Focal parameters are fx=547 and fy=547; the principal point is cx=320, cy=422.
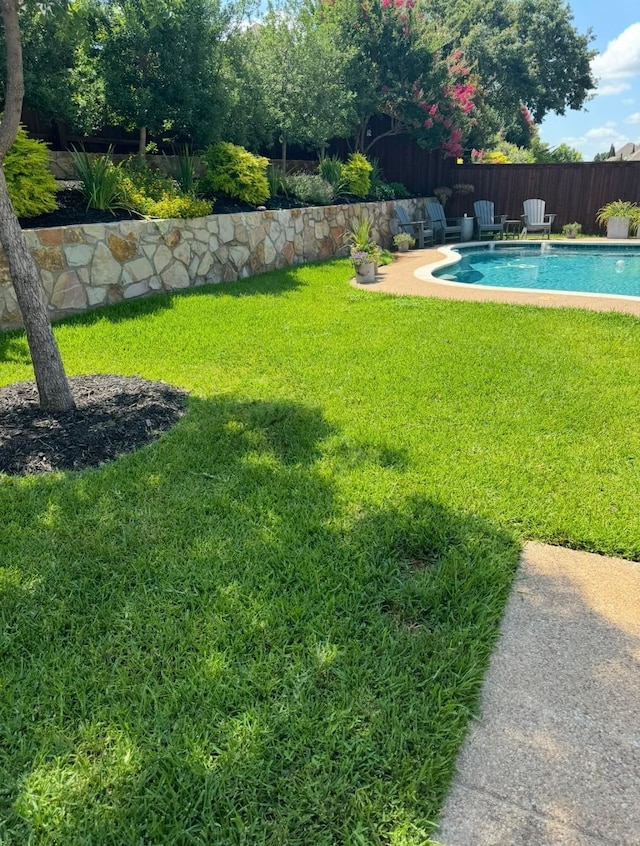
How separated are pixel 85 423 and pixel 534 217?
1420 cm

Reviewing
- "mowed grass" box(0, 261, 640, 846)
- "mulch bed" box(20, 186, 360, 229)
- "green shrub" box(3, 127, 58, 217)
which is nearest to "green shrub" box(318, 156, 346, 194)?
"mulch bed" box(20, 186, 360, 229)

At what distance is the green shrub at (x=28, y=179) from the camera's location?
6.00 metres

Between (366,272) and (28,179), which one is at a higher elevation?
(28,179)

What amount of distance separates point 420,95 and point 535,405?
41.8ft

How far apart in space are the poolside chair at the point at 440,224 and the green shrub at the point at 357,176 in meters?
2.52

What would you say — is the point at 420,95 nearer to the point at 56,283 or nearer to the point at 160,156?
the point at 160,156

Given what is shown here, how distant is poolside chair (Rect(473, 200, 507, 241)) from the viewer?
47.3 ft

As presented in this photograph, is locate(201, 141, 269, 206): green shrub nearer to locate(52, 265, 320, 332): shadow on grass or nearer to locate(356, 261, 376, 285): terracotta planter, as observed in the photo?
locate(52, 265, 320, 332): shadow on grass

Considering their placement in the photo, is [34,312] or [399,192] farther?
[399,192]

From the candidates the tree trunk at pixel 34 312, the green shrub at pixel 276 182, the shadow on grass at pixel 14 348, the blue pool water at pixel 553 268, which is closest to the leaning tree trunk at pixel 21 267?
the tree trunk at pixel 34 312

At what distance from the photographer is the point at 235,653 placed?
1841 millimetres

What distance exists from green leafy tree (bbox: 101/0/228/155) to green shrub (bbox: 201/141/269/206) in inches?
25.8

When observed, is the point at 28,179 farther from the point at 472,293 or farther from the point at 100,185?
the point at 472,293

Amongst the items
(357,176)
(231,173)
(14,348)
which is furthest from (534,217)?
(14,348)
